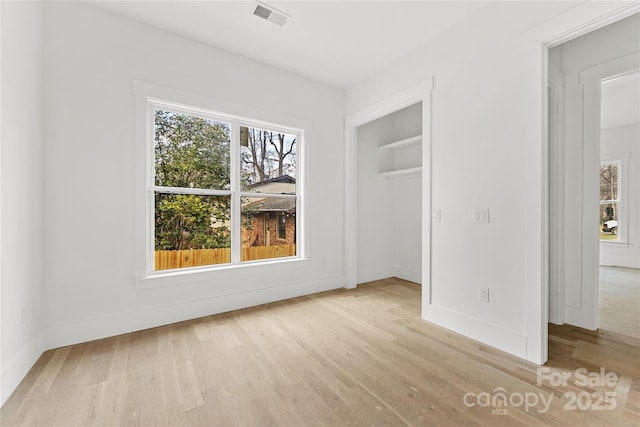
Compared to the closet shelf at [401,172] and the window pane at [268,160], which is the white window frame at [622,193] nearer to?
the closet shelf at [401,172]

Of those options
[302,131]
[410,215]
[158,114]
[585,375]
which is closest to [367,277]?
[410,215]

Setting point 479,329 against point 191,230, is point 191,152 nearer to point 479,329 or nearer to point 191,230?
point 191,230

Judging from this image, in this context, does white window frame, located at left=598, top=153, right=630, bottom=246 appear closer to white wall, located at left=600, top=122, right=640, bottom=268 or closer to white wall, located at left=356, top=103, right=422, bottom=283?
white wall, located at left=600, top=122, right=640, bottom=268

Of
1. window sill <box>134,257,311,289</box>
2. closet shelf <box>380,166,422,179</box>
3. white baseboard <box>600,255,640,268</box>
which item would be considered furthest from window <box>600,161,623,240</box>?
window sill <box>134,257,311,289</box>

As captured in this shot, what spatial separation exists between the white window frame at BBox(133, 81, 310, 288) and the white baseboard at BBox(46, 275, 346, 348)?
0.89 feet

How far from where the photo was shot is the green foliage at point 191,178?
2.84 meters

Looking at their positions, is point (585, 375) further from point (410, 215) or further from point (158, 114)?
point (158, 114)

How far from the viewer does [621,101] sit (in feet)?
14.6

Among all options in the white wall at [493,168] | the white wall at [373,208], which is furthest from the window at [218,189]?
the white wall at [493,168]

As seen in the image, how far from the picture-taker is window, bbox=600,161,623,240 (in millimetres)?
5874

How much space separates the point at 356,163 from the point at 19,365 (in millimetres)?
3806

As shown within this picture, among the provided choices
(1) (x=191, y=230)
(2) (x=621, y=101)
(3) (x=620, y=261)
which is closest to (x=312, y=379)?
(1) (x=191, y=230)

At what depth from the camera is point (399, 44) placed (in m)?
2.97

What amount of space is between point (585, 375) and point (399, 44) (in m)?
3.23
